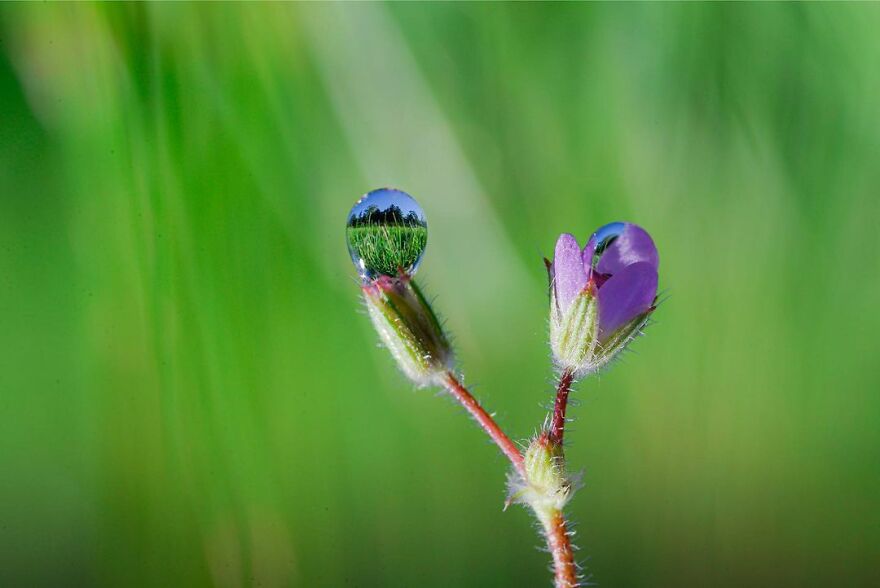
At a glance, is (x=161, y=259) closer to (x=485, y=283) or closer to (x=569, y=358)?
(x=485, y=283)

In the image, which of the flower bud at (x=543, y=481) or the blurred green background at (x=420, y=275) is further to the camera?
the blurred green background at (x=420, y=275)

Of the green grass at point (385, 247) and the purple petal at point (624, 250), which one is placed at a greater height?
the green grass at point (385, 247)

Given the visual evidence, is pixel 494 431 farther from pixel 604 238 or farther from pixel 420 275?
pixel 420 275

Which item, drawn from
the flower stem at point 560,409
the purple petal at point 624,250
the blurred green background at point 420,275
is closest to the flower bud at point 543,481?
the flower stem at point 560,409

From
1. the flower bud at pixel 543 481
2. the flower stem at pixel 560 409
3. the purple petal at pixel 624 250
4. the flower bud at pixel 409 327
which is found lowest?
the flower bud at pixel 543 481

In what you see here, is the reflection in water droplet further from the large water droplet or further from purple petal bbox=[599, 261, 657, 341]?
the large water droplet

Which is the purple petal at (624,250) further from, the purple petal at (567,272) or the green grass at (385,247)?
the green grass at (385,247)

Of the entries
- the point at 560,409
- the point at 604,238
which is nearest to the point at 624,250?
the point at 604,238
